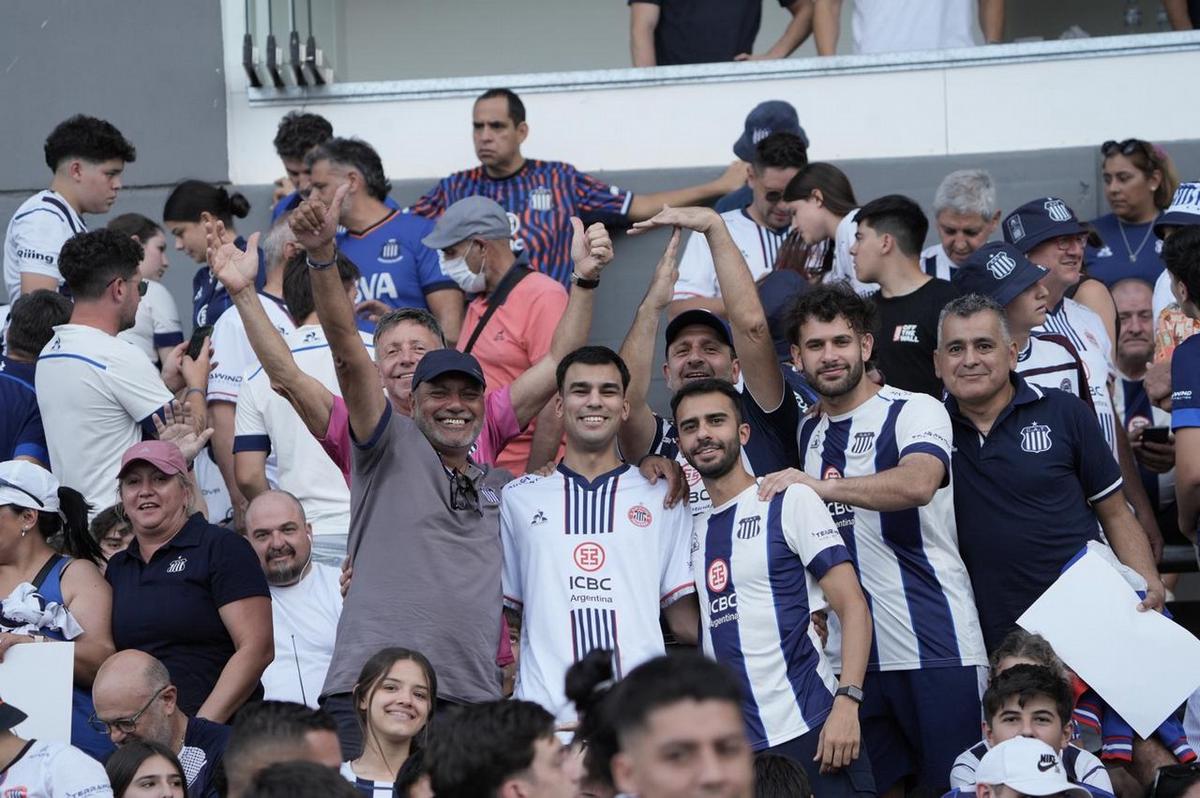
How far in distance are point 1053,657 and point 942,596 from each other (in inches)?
17.2

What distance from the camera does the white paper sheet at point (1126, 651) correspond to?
21.2 feet

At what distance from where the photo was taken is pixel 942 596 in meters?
6.54

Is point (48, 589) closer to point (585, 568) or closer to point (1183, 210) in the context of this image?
point (585, 568)


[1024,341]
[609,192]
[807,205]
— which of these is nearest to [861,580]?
[1024,341]

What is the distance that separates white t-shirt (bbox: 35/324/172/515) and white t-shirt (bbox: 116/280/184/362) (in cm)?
167

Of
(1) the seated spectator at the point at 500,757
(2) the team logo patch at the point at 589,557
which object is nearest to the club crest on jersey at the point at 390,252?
(2) the team logo patch at the point at 589,557

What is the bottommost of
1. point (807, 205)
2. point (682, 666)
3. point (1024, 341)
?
point (682, 666)

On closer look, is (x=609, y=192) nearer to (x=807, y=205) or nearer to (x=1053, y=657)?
(x=807, y=205)

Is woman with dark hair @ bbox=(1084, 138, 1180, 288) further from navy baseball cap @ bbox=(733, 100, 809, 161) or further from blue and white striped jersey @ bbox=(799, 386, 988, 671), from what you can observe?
blue and white striped jersey @ bbox=(799, 386, 988, 671)

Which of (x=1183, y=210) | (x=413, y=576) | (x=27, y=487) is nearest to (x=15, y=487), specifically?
(x=27, y=487)

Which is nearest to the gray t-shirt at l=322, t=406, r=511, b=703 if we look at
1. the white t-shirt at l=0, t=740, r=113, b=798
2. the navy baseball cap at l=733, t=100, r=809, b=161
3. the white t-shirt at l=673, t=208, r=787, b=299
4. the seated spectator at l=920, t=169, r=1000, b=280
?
the white t-shirt at l=0, t=740, r=113, b=798

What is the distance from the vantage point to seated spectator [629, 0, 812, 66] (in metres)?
11.0

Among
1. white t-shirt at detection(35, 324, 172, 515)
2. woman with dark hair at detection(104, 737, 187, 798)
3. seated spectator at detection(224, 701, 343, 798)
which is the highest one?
white t-shirt at detection(35, 324, 172, 515)

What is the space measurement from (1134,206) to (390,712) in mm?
5228
